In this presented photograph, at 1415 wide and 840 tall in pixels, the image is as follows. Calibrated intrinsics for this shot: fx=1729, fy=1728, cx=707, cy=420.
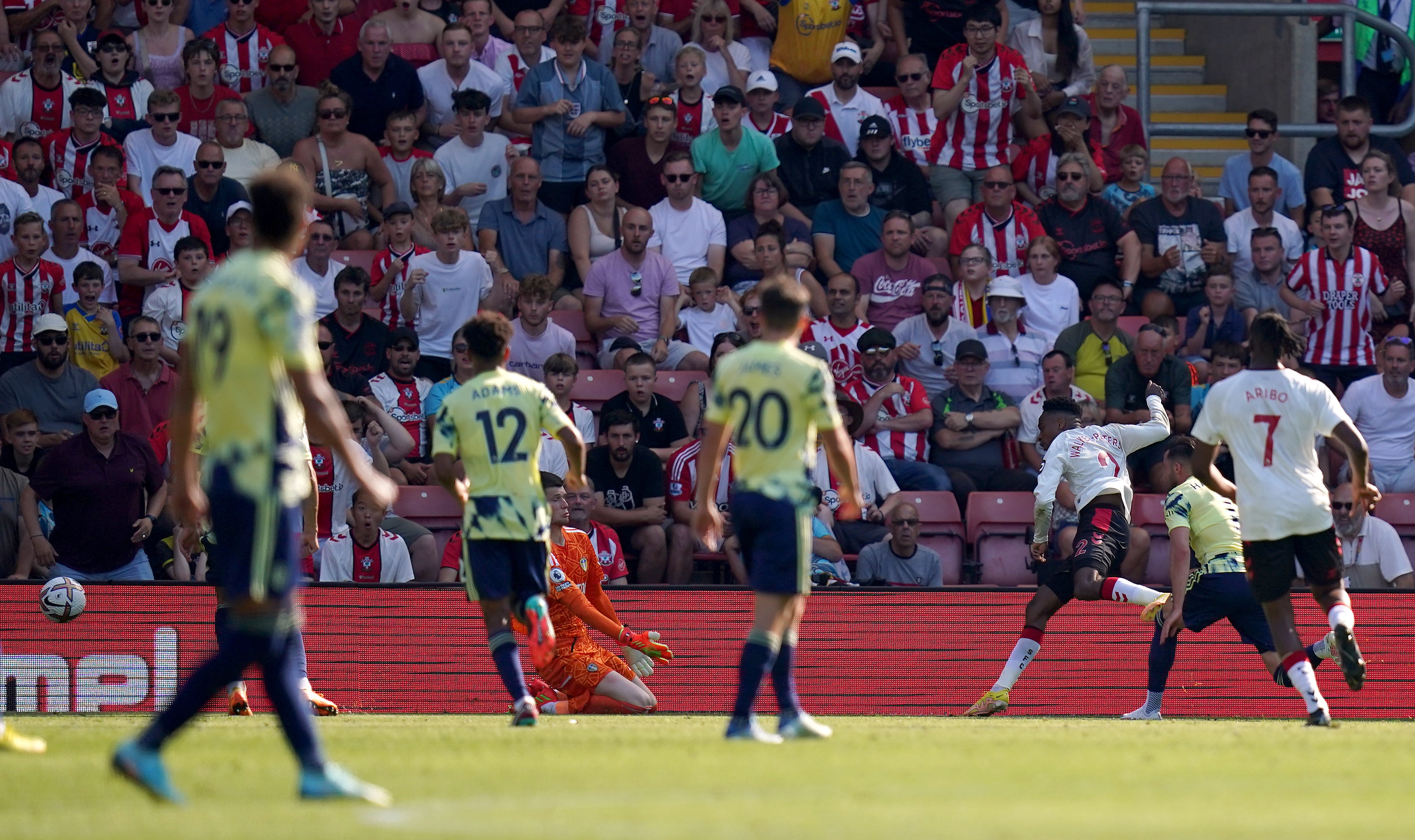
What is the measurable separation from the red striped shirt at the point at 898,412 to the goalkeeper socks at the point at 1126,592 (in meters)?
3.37

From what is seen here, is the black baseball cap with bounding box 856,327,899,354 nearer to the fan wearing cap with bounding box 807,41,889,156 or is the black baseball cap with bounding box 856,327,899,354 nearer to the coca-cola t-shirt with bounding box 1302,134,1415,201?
the fan wearing cap with bounding box 807,41,889,156

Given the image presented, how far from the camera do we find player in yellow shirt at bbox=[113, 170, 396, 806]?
18.8ft

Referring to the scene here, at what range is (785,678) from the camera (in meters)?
7.92

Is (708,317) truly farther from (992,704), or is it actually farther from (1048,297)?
(992,704)

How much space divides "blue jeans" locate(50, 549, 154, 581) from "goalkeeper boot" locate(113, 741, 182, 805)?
7.62 meters

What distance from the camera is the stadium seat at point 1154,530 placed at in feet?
47.1

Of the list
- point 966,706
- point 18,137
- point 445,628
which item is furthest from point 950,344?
point 18,137

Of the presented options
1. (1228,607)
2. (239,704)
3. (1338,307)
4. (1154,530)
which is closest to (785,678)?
(239,704)

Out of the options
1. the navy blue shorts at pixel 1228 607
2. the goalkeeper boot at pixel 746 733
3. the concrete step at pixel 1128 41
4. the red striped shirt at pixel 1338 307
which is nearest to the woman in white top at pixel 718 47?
the concrete step at pixel 1128 41

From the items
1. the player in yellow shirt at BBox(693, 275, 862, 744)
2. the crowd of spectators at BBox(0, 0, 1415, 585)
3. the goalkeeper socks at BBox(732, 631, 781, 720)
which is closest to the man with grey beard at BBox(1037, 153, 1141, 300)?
the crowd of spectators at BBox(0, 0, 1415, 585)

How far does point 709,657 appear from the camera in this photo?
12672mm

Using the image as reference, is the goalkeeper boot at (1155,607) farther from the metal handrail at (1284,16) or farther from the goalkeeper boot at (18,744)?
the metal handrail at (1284,16)

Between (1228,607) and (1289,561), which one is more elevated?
(1289,561)

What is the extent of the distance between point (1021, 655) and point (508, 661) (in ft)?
14.1
